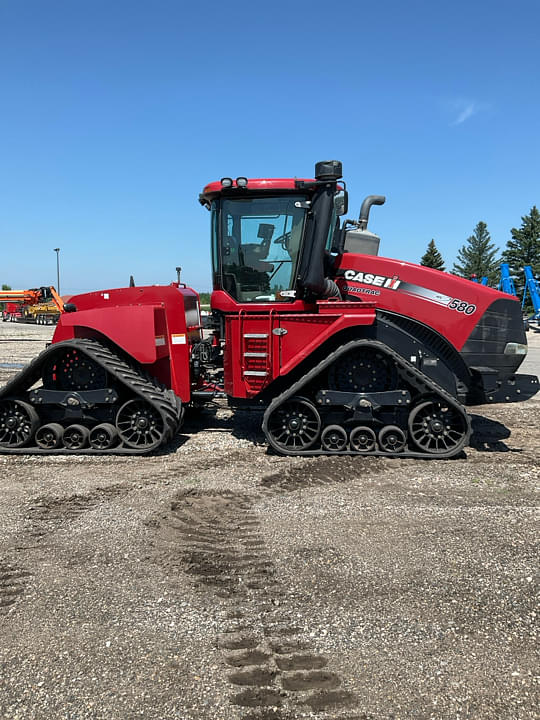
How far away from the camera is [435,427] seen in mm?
6332

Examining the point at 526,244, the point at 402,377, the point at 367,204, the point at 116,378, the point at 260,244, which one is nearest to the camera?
the point at 402,377

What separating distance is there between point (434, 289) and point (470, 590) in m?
3.85

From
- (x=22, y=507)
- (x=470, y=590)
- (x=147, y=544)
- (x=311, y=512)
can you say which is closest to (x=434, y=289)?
(x=311, y=512)

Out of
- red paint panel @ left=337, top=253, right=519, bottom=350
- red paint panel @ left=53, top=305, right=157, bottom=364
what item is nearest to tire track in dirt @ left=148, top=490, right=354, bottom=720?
red paint panel @ left=53, top=305, right=157, bottom=364

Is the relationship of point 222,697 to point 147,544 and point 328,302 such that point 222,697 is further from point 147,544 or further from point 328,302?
point 328,302

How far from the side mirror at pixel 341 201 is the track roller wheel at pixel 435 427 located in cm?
253

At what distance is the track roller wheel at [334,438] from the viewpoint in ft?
21.1

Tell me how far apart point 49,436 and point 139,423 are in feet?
3.69

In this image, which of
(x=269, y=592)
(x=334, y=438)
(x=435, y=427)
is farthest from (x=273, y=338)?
(x=269, y=592)

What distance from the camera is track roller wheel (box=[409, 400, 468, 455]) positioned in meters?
6.32

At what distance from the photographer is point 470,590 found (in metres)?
3.54

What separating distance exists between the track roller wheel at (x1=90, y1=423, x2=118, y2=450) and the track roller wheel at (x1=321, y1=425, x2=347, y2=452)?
8.20 ft

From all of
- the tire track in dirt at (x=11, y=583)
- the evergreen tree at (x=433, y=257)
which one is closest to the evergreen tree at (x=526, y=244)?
the evergreen tree at (x=433, y=257)

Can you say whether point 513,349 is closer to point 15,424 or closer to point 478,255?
point 15,424
